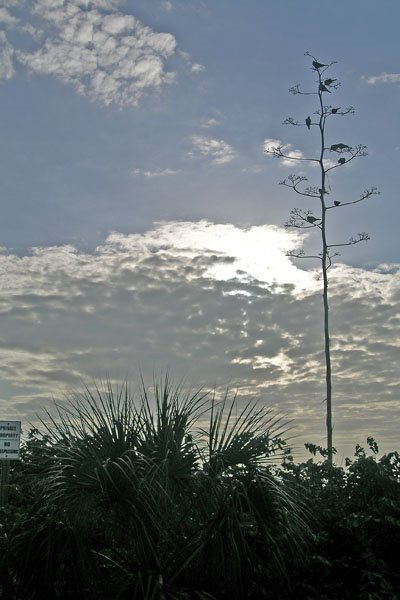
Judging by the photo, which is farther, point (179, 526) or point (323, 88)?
point (323, 88)

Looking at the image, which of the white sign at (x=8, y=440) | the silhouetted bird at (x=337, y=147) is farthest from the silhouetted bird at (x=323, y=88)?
the white sign at (x=8, y=440)

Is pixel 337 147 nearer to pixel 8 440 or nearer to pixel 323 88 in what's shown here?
pixel 323 88

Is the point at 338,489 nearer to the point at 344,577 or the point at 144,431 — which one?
the point at 344,577

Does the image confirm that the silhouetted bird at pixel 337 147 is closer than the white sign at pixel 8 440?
No

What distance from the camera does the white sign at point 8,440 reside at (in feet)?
37.7

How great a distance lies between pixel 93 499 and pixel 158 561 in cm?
95

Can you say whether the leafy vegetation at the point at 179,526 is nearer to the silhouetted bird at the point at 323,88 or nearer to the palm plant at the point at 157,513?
the palm plant at the point at 157,513

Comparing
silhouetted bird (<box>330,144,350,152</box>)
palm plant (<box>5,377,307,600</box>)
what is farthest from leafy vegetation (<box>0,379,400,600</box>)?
silhouetted bird (<box>330,144,350,152</box>)

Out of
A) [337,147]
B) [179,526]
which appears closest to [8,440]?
[179,526]

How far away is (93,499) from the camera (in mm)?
8500

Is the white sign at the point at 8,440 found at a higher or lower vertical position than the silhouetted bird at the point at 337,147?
lower

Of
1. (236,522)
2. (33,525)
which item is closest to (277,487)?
(236,522)

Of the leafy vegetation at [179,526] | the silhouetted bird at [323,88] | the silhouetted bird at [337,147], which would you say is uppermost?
the silhouetted bird at [323,88]

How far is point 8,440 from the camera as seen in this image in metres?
11.5
